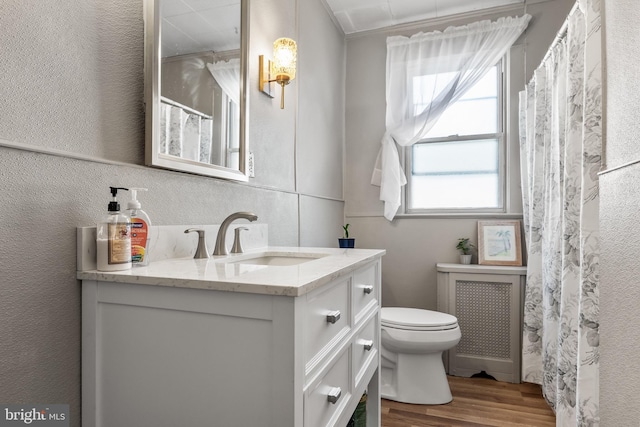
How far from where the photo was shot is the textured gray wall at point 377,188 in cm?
262

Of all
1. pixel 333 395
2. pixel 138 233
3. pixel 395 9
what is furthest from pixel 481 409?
pixel 395 9

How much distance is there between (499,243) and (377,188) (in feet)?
3.20

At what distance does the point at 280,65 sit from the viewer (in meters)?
1.84

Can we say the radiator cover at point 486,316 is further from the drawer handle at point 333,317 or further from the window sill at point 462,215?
the drawer handle at point 333,317

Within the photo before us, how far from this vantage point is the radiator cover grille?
2.48m

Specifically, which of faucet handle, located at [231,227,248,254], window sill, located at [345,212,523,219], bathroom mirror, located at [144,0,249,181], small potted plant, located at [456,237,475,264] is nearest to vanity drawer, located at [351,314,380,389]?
faucet handle, located at [231,227,248,254]

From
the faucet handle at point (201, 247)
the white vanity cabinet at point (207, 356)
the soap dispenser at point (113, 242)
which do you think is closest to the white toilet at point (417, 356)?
the white vanity cabinet at point (207, 356)

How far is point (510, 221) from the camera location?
8.68 feet

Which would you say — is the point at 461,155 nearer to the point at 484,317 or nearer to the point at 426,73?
the point at 426,73

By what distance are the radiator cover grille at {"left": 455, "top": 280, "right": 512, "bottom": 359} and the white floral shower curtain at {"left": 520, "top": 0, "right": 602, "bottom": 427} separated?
0.20m

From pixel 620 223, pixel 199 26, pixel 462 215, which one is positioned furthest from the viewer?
pixel 462 215

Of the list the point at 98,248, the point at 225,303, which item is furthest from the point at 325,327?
the point at 98,248

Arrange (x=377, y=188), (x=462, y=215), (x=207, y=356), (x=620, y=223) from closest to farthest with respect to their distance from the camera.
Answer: (x=207, y=356), (x=620, y=223), (x=462, y=215), (x=377, y=188)

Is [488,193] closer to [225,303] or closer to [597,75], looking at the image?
[597,75]
